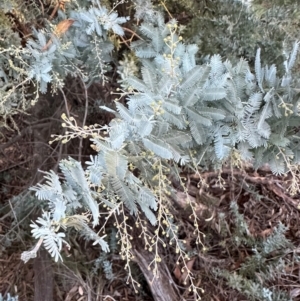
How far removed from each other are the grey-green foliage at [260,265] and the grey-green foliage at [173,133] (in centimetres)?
67

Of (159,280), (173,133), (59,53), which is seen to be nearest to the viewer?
(173,133)

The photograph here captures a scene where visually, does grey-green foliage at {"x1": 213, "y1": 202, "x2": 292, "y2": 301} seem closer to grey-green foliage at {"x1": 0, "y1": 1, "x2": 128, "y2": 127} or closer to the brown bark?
the brown bark

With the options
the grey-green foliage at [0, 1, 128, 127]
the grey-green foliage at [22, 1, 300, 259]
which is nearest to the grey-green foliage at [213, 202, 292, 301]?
the grey-green foliage at [22, 1, 300, 259]

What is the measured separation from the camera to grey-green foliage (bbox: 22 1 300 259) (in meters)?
0.79

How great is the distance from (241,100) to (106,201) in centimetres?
38

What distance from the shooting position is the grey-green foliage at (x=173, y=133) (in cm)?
79

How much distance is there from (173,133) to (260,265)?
3.07 ft

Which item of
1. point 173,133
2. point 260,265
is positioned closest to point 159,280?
point 260,265

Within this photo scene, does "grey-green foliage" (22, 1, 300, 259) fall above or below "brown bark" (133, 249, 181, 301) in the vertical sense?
above

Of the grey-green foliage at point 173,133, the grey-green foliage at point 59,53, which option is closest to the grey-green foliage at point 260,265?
the grey-green foliage at point 173,133

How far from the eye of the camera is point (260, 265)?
1.61 metres

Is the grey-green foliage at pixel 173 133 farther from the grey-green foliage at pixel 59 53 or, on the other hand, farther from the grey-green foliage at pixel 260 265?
the grey-green foliage at pixel 260 265

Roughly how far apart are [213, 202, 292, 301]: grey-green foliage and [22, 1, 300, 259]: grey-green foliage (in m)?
0.67

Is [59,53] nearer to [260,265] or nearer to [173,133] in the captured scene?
[173,133]
